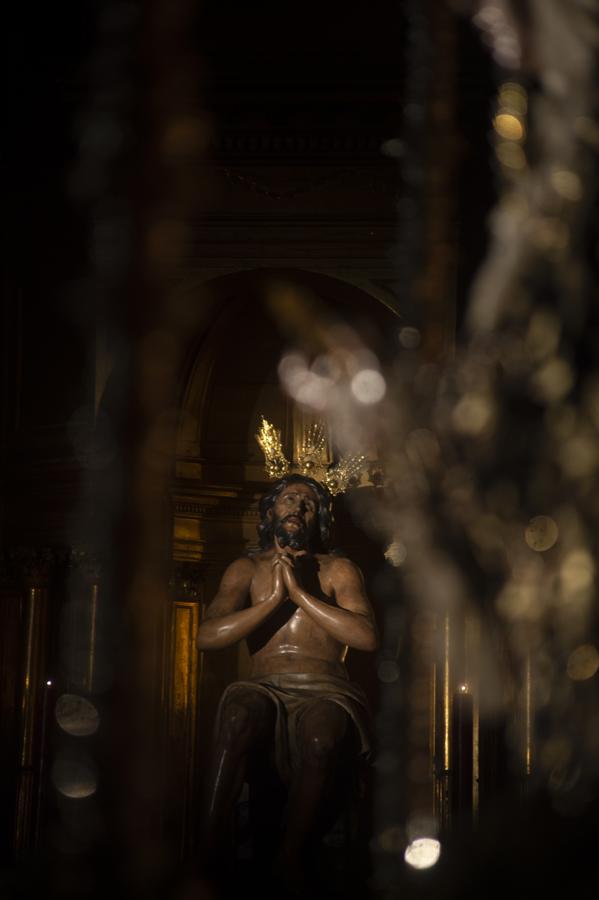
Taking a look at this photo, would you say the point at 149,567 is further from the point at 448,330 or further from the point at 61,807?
the point at 448,330

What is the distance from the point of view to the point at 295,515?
6402 mm

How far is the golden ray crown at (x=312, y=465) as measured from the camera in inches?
276

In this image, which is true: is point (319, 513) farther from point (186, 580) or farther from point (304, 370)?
point (304, 370)

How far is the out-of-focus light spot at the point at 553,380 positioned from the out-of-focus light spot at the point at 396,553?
765 mm

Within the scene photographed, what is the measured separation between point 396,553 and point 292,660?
810mm

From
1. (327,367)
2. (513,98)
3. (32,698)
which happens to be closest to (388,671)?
(327,367)

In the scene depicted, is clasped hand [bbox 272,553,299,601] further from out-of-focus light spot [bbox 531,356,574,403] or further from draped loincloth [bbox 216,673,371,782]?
out-of-focus light spot [bbox 531,356,574,403]

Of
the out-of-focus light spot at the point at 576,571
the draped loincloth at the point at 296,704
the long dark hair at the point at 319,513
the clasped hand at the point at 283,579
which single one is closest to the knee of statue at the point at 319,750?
the draped loincloth at the point at 296,704

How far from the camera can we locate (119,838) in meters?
6.10

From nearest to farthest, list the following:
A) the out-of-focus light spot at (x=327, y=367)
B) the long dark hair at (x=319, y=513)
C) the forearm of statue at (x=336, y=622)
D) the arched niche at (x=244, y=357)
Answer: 1. the forearm of statue at (x=336, y=622)
2. the long dark hair at (x=319, y=513)
3. the arched niche at (x=244, y=357)
4. the out-of-focus light spot at (x=327, y=367)

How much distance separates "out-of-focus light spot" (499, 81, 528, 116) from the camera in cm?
692

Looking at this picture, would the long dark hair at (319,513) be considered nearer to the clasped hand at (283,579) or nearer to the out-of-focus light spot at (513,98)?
the clasped hand at (283,579)

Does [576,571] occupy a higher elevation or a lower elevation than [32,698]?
higher

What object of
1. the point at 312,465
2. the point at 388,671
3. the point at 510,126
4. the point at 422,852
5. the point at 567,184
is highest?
the point at 510,126
